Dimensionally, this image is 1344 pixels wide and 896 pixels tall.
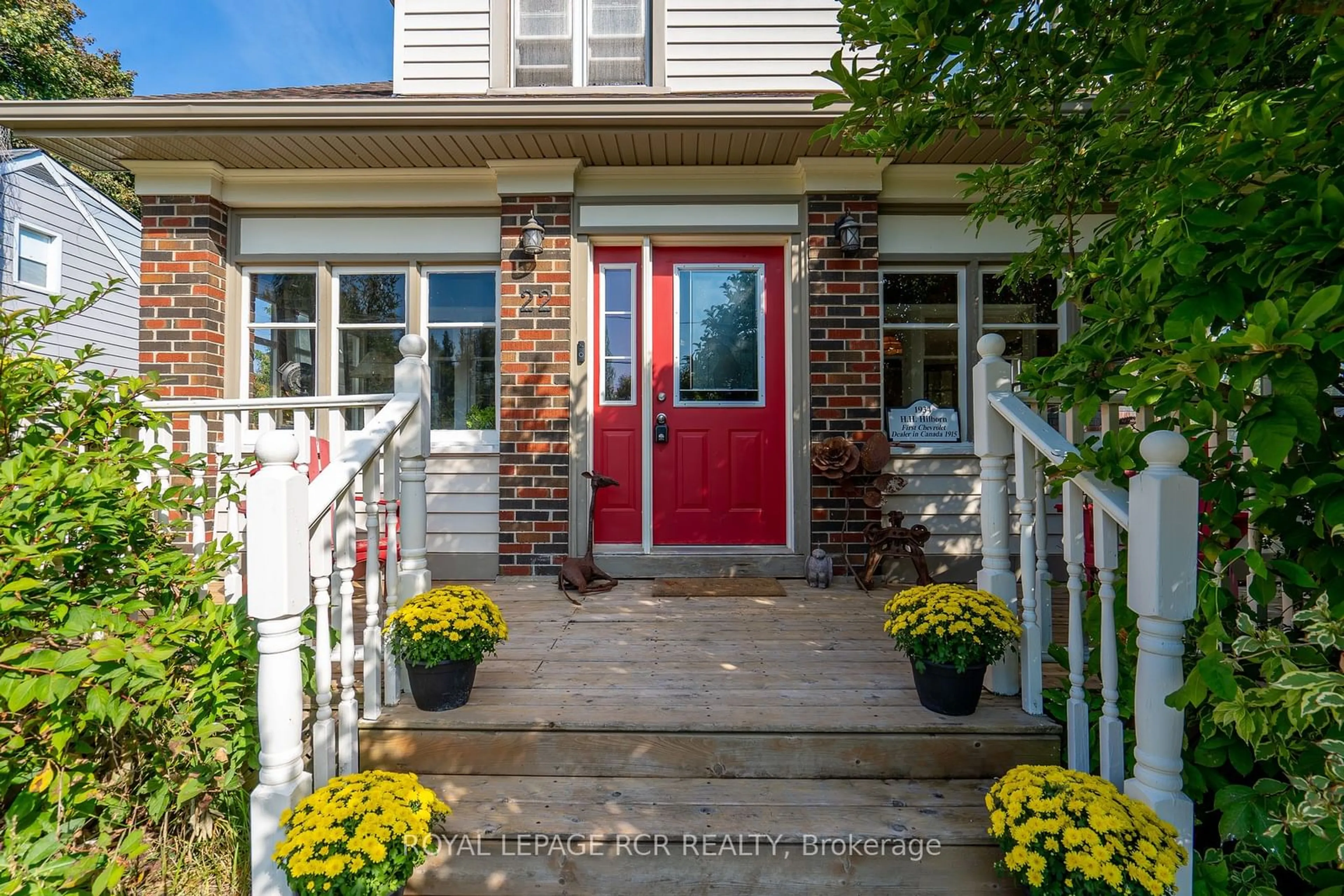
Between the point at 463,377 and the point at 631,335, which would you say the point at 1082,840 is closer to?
the point at 631,335

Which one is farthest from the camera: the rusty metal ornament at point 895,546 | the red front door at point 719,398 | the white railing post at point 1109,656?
the red front door at point 719,398

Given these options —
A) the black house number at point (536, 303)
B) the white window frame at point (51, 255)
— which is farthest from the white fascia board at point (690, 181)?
the white window frame at point (51, 255)

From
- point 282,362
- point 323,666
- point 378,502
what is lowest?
point 323,666

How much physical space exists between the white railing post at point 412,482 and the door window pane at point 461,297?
6.16 feet

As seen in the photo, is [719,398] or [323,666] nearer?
[323,666]

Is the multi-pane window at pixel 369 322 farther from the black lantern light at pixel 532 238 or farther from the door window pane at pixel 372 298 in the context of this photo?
the black lantern light at pixel 532 238

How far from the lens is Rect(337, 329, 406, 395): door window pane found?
4.12 m

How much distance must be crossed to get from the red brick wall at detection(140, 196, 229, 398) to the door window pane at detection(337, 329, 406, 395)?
770mm

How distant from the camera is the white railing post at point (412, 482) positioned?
223cm

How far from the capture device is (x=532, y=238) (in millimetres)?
3781

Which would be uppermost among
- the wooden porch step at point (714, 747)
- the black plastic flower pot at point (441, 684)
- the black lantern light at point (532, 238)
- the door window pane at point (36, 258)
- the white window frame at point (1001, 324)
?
the door window pane at point (36, 258)

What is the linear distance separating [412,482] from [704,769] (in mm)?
1400

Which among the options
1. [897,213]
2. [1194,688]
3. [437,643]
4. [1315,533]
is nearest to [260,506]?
[437,643]

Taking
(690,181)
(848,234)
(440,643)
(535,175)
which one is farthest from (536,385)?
(440,643)
